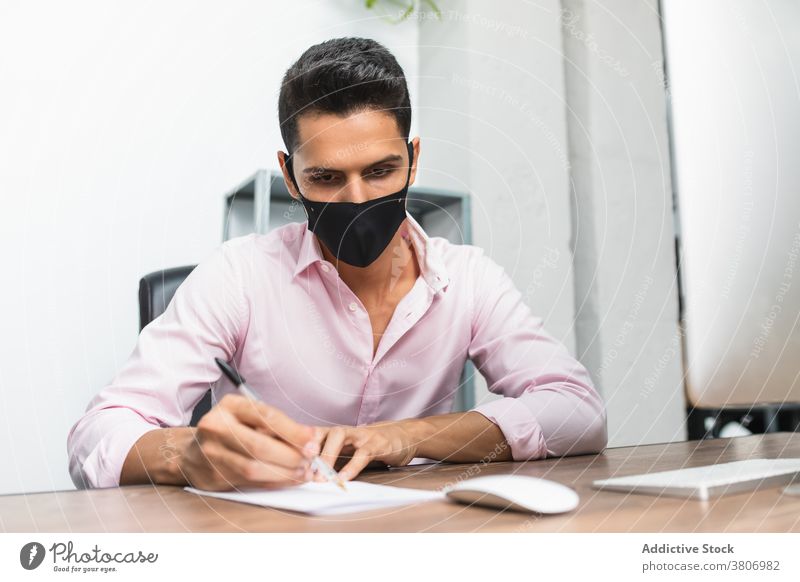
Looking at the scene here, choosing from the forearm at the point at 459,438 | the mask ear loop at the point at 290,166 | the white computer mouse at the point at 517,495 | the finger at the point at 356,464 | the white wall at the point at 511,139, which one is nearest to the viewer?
the white computer mouse at the point at 517,495

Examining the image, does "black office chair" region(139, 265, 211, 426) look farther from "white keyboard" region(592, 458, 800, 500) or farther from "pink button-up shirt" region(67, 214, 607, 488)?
"white keyboard" region(592, 458, 800, 500)

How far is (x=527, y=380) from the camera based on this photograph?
2.09 feet

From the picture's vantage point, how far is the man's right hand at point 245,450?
36 cm

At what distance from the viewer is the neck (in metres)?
0.66

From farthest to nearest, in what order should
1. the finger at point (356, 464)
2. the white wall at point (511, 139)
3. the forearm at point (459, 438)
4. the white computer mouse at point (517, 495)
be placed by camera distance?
1. the white wall at point (511, 139)
2. the forearm at point (459, 438)
3. the finger at point (356, 464)
4. the white computer mouse at point (517, 495)

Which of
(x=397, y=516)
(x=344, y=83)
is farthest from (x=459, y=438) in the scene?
(x=344, y=83)

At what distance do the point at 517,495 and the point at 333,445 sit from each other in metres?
0.15

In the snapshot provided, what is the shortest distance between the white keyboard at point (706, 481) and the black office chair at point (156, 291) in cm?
49

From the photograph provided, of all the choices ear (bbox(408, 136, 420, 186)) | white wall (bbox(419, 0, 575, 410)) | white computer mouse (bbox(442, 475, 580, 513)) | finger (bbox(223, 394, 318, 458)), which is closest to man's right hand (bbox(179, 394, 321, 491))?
finger (bbox(223, 394, 318, 458))

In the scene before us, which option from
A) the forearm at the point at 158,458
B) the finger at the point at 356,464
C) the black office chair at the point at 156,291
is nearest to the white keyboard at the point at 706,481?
the finger at the point at 356,464

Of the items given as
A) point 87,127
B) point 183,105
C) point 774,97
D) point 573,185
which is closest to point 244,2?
point 183,105

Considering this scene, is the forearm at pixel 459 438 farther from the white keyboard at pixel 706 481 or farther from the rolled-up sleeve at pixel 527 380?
the white keyboard at pixel 706 481
